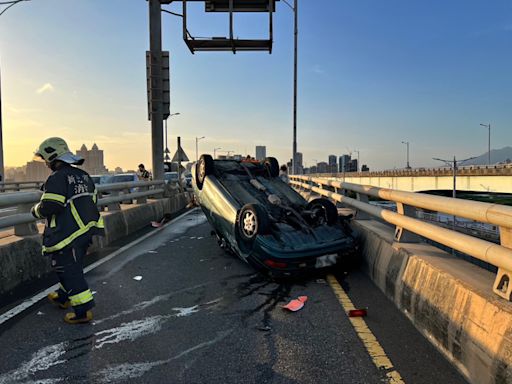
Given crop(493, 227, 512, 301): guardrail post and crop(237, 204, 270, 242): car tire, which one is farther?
crop(237, 204, 270, 242): car tire

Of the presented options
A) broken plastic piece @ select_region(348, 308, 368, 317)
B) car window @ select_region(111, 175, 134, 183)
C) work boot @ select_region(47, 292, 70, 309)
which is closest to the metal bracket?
broken plastic piece @ select_region(348, 308, 368, 317)

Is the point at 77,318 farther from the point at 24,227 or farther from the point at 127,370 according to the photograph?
the point at 24,227

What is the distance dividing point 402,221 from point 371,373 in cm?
221

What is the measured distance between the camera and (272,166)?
8.38m

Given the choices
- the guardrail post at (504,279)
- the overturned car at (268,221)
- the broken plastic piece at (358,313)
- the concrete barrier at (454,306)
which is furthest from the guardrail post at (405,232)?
the guardrail post at (504,279)

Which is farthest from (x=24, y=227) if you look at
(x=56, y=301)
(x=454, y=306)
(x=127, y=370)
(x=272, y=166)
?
(x=454, y=306)

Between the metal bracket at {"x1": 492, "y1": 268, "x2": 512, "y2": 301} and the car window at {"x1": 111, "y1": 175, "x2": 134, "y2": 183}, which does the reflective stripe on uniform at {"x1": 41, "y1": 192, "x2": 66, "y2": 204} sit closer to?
the metal bracket at {"x1": 492, "y1": 268, "x2": 512, "y2": 301}

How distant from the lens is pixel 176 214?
14.4m

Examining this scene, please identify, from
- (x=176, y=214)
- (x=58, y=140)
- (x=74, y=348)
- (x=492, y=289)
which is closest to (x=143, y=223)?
(x=176, y=214)

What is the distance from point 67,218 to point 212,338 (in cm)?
196

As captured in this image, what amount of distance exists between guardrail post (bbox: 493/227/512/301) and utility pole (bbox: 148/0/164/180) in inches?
543

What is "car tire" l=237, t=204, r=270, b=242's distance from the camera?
535cm

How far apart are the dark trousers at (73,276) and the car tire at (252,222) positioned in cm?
216

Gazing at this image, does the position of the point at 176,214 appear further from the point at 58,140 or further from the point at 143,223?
the point at 58,140
